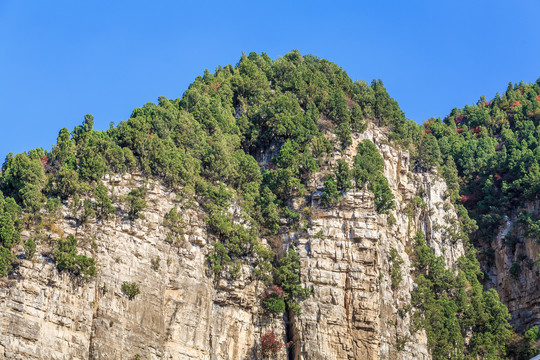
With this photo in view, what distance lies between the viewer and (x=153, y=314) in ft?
171

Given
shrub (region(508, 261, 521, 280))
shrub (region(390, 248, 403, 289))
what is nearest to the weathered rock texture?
shrub (region(390, 248, 403, 289))

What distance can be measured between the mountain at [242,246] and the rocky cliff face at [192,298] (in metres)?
0.10

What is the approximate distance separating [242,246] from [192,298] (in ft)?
20.9

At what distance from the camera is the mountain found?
166 feet

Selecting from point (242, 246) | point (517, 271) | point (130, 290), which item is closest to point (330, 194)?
point (242, 246)

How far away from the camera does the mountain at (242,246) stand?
5056 cm

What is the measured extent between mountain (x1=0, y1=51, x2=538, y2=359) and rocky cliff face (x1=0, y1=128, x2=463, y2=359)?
0.33ft

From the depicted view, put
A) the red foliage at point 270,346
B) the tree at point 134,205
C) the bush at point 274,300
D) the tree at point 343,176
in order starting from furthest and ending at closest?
the tree at point 343,176, the bush at point 274,300, the red foliage at point 270,346, the tree at point 134,205

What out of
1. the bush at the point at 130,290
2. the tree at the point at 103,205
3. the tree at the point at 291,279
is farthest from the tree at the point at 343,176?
the bush at the point at 130,290

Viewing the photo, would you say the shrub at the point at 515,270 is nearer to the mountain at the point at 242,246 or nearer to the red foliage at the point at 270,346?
the mountain at the point at 242,246

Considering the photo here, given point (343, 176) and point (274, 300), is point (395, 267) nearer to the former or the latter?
point (343, 176)

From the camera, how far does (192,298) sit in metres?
54.5

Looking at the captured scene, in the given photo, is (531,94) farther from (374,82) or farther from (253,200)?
(253,200)

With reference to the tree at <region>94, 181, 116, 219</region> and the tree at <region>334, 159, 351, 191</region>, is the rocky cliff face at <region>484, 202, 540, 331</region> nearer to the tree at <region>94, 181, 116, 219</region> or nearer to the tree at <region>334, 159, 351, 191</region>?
the tree at <region>334, 159, 351, 191</region>
